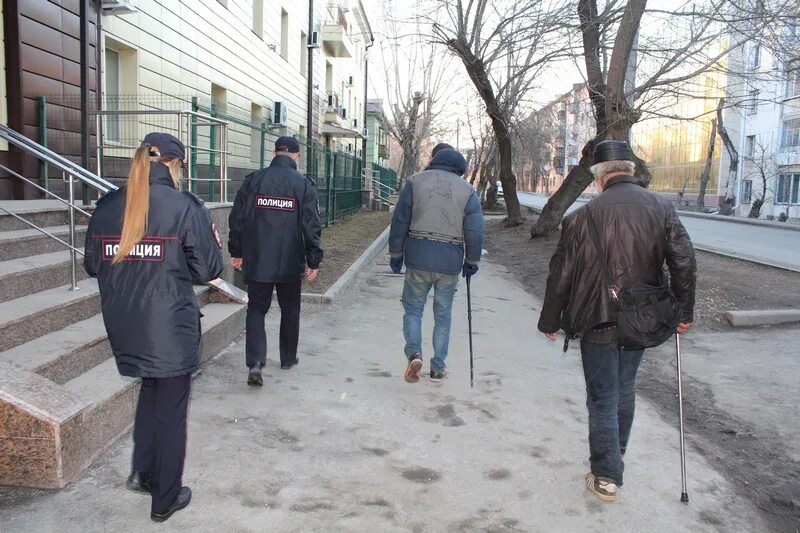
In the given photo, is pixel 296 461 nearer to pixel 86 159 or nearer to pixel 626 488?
pixel 626 488

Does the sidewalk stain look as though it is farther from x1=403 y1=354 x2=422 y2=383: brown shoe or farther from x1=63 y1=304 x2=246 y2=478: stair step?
x1=63 y1=304 x2=246 y2=478: stair step

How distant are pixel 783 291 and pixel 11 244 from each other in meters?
9.48

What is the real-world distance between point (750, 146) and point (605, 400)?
48.9m

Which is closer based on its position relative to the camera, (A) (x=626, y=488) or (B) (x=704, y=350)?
(A) (x=626, y=488)

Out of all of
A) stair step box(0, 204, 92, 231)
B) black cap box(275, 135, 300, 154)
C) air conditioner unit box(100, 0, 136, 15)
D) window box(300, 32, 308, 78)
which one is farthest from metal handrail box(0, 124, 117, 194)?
window box(300, 32, 308, 78)

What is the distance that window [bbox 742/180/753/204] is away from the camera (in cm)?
4391

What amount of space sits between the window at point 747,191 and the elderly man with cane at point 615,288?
46.4m

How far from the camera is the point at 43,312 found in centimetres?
436

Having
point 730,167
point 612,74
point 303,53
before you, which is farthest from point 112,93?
point 730,167

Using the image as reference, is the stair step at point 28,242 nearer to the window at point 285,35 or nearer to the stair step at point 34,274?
the stair step at point 34,274

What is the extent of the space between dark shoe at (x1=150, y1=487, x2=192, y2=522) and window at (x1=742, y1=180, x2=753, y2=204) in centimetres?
4786

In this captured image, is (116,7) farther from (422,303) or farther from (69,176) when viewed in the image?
(422,303)

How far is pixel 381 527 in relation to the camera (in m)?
3.02

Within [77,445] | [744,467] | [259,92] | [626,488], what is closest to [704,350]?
[744,467]
